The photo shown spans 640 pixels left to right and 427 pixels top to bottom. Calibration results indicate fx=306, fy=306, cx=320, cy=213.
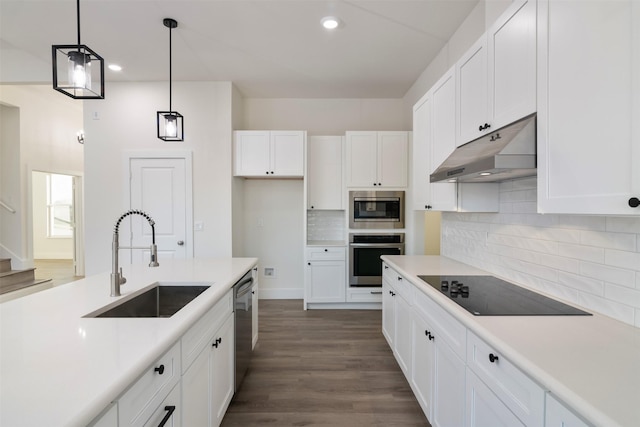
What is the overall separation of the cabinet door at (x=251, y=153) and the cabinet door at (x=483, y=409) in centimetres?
344

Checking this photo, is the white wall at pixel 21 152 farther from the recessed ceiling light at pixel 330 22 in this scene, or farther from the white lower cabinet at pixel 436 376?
the white lower cabinet at pixel 436 376

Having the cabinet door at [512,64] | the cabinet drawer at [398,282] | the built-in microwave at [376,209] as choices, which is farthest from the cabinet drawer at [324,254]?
the cabinet door at [512,64]

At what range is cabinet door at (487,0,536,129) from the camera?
137cm

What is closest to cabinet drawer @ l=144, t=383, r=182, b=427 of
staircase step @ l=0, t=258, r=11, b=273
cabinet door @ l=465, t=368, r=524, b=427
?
cabinet door @ l=465, t=368, r=524, b=427

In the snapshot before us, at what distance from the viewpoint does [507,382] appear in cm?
106

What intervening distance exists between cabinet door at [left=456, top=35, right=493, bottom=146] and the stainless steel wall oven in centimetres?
216

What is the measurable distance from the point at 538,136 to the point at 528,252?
836 mm

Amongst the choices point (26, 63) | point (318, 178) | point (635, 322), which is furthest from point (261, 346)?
point (26, 63)

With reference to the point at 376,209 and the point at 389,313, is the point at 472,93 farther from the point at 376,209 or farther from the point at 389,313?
the point at 376,209

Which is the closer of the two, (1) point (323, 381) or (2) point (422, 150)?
(1) point (323, 381)

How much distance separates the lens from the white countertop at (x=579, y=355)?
2.43ft

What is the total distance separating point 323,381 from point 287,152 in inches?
110

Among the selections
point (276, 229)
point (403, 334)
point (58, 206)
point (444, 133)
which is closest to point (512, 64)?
point (444, 133)

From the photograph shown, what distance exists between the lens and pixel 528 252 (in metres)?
1.85
